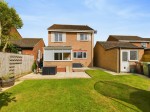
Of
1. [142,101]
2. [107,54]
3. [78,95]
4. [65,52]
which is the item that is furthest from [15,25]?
[142,101]

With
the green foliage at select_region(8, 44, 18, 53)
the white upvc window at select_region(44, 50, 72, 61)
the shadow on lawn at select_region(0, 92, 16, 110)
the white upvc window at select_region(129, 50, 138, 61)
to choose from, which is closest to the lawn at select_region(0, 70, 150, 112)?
the shadow on lawn at select_region(0, 92, 16, 110)

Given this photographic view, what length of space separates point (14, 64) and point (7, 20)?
8523 millimetres

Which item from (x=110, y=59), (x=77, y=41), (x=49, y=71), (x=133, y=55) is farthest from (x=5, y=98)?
(x=77, y=41)

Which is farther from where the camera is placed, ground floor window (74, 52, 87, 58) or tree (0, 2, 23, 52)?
ground floor window (74, 52, 87, 58)

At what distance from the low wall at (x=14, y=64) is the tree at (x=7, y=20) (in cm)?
363

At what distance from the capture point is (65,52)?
21.6 metres

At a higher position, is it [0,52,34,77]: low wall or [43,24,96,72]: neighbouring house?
[43,24,96,72]: neighbouring house

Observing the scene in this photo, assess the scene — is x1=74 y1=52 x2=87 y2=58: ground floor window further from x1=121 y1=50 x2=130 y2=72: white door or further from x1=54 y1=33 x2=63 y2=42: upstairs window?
x1=121 y1=50 x2=130 y2=72: white door

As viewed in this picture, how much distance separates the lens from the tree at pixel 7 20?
63.5ft

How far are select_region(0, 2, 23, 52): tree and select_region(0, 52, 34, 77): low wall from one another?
3.63 meters

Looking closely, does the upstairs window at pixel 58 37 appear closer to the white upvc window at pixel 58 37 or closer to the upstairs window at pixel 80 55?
A: the white upvc window at pixel 58 37

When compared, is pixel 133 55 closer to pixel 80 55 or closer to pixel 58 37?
pixel 80 55

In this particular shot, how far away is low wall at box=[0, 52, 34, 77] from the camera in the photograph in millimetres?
12543

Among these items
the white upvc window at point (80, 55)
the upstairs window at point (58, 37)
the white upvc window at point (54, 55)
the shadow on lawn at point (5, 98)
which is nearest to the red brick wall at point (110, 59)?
the white upvc window at point (80, 55)
